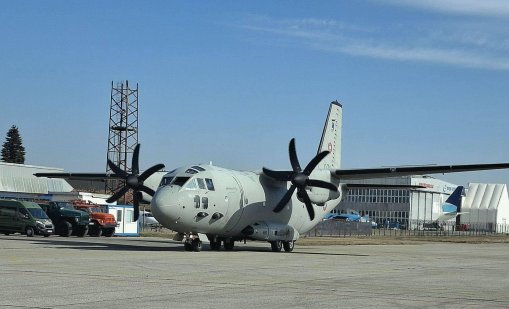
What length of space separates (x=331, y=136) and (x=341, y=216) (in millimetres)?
72909

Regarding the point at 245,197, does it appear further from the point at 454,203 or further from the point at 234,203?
the point at 454,203

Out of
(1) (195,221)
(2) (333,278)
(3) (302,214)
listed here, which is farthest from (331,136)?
(2) (333,278)

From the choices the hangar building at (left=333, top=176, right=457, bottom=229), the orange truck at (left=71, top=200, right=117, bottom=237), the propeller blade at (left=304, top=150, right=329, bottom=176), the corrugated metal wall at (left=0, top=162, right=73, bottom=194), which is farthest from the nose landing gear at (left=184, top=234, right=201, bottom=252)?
the hangar building at (left=333, top=176, right=457, bottom=229)

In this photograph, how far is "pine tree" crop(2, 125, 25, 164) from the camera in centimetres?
15425

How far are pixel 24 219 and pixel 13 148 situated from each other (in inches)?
4477

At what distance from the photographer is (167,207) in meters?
31.2

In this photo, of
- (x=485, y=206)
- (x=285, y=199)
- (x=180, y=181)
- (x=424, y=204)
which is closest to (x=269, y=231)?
(x=285, y=199)

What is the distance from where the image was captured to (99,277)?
18656 millimetres

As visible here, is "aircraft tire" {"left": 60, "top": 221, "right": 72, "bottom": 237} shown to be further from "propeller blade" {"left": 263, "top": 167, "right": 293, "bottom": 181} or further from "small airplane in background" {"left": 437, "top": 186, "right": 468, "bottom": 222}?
"small airplane in background" {"left": 437, "top": 186, "right": 468, "bottom": 222}

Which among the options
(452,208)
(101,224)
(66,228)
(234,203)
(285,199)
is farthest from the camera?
(452,208)

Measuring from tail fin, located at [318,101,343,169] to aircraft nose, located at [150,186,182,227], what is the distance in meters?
13.5

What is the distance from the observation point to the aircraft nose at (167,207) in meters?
31.3

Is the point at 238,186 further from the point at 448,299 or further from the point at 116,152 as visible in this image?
the point at 116,152

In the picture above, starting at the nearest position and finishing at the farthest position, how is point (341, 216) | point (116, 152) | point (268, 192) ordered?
point (268, 192) → point (116, 152) → point (341, 216)
